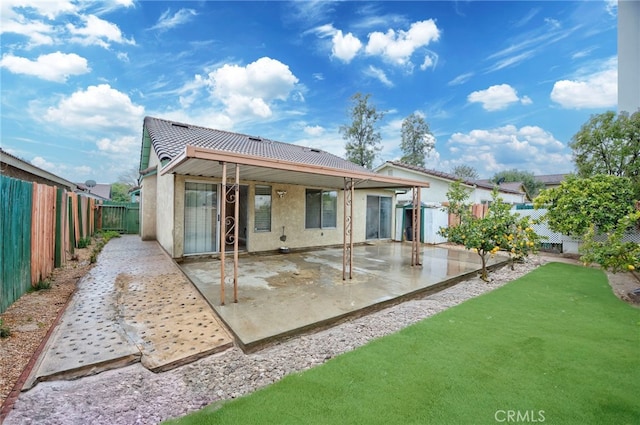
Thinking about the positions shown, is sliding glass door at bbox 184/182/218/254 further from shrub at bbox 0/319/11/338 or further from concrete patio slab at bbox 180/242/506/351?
shrub at bbox 0/319/11/338

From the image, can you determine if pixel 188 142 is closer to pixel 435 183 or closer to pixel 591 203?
pixel 591 203

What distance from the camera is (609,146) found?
35.5 ft

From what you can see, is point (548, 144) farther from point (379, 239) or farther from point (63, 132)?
point (63, 132)

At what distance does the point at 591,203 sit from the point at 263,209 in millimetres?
9521

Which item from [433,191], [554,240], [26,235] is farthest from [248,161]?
[433,191]

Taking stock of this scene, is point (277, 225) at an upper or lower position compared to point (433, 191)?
lower

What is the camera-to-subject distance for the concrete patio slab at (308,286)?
3834 mm

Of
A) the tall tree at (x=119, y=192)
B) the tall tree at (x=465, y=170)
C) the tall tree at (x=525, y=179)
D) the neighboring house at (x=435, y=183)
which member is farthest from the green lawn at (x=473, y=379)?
the tall tree at (x=465, y=170)

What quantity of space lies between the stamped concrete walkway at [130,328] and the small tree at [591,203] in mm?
9729

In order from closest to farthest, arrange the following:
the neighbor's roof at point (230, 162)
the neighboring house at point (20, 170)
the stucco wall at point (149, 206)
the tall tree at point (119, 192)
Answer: the neighbor's roof at point (230, 162)
the neighboring house at point (20, 170)
the stucco wall at point (149, 206)
the tall tree at point (119, 192)

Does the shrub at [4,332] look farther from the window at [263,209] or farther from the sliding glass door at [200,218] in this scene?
the window at [263,209]

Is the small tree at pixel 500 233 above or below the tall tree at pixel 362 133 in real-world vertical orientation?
below

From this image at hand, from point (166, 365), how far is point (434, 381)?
104 inches

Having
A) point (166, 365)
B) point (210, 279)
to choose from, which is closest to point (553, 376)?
point (166, 365)
